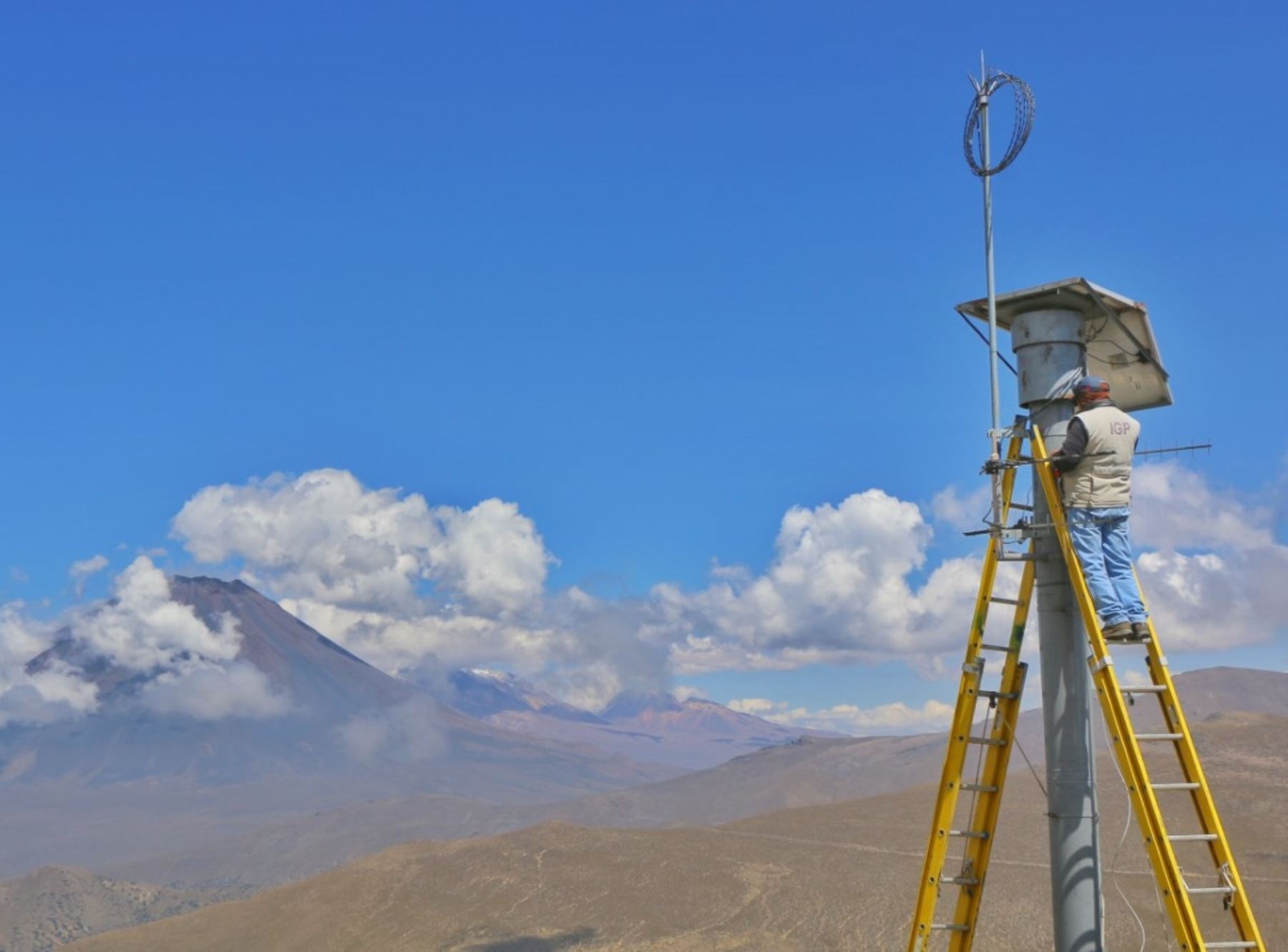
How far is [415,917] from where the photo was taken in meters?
41.6

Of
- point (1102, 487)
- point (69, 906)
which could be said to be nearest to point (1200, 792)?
point (1102, 487)

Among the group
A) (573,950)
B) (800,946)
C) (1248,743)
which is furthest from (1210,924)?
(1248,743)

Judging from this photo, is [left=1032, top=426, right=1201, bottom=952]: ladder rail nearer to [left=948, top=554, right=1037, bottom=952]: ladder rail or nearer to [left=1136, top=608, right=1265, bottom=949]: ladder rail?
[left=1136, top=608, right=1265, bottom=949]: ladder rail

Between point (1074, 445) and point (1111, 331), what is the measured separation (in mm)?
1738

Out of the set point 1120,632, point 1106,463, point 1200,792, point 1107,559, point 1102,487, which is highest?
point 1106,463

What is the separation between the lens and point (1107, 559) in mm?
8445

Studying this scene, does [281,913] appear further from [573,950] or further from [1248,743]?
[1248,743]

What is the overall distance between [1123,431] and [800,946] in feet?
86.5

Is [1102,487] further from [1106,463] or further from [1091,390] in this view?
[1091,390]

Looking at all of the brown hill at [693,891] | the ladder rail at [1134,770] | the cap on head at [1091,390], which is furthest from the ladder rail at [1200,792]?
the brown hill at [693,891]

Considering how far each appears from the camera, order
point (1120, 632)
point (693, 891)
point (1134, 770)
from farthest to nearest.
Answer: point (693, 891) < point (1120, 632) < point (1134, 770)

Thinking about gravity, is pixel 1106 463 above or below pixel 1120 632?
above

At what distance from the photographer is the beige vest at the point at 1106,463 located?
8.38 m

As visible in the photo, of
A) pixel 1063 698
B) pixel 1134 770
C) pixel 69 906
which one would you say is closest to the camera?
pixel 1134 770
